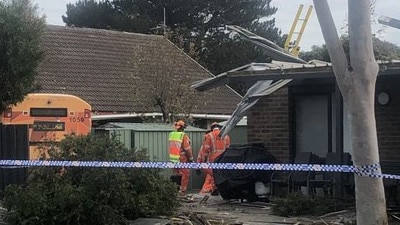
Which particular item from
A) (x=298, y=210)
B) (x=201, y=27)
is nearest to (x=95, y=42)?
(x=201, y=27)

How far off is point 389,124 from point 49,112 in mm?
6840

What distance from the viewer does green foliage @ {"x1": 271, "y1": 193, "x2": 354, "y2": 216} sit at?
10531mm

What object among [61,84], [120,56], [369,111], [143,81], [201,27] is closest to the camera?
[369,111]

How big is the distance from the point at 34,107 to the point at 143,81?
29.6 ft

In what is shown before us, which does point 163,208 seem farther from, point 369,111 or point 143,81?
point 143,81

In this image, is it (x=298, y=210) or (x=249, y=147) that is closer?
(x=298, y=210)

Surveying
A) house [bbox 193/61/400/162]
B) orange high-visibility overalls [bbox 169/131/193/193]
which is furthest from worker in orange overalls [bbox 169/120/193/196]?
house [bbox 193/61/400/162]

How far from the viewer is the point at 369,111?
6.90 m

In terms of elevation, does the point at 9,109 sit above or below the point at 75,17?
below

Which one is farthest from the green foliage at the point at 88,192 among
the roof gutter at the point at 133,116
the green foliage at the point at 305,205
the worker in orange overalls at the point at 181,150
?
the roof gutter at the point at 133,116

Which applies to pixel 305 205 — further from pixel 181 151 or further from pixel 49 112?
pixel 49 112

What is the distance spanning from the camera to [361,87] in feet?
22.5

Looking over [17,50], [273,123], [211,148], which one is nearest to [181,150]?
[211,148]

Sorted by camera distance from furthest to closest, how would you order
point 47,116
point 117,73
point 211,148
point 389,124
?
point 117,73 → point 211,148 → point 47,116 → point 389,124
